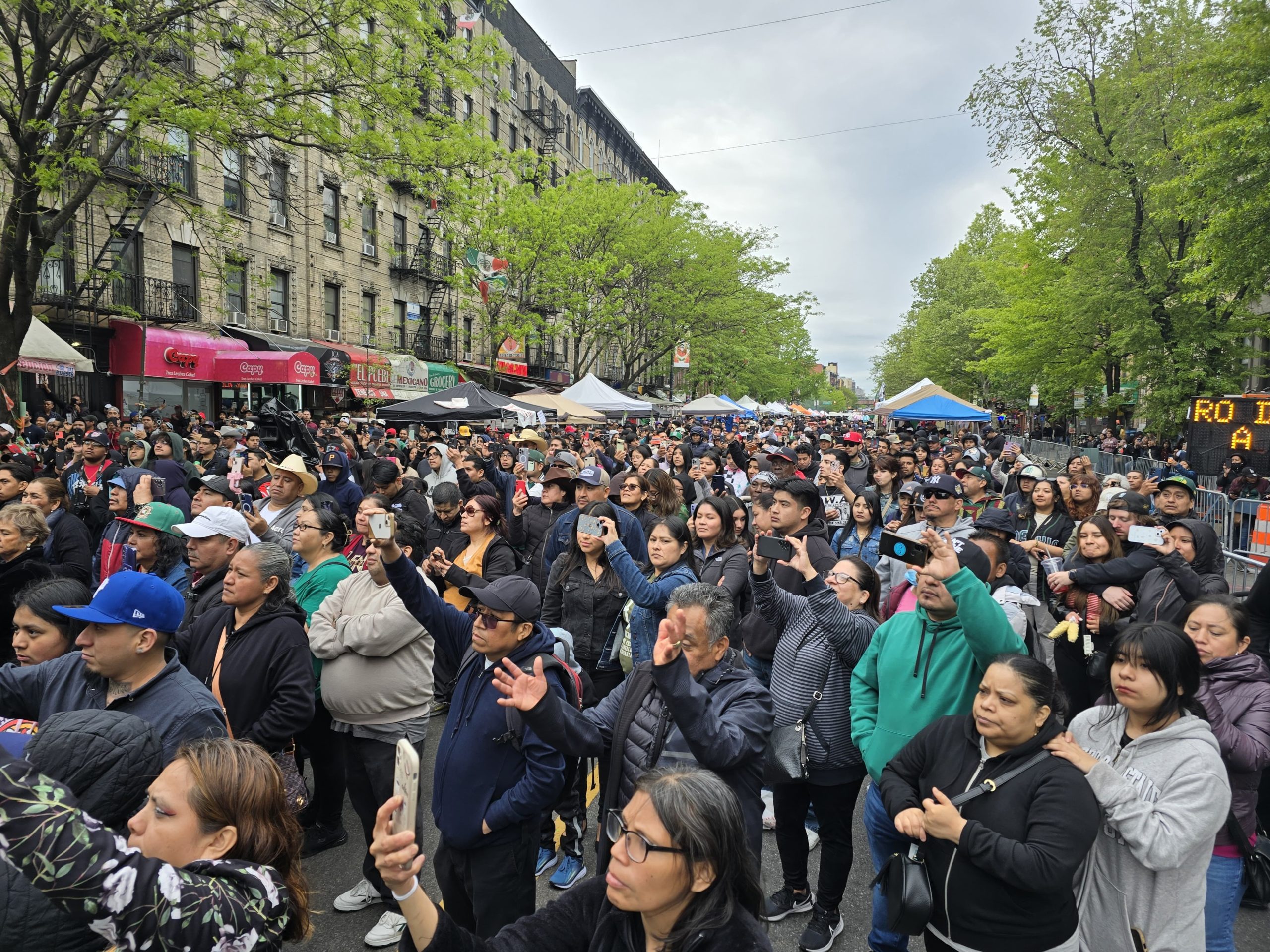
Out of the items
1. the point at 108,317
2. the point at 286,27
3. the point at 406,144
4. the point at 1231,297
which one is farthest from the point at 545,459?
the point at 1231,297

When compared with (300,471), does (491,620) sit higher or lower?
lower

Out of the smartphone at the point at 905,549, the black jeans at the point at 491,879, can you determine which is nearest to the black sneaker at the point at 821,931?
the black jeans at the point at 491,879

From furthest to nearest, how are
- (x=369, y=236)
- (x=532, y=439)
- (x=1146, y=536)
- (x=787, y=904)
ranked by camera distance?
1. (x=369, y=236)
2. (x=532, y=439)
3. (x=1146, y=536)
4. (x=787, y=904)

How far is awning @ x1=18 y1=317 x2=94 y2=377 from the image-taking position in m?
12.2

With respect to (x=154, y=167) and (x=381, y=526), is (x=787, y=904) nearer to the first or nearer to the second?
(x=381, y=526)

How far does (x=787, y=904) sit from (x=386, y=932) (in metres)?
2.00

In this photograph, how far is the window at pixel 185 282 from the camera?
781 inches

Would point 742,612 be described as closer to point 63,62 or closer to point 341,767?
point 341,767

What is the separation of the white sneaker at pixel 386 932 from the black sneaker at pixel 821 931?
1912 mm

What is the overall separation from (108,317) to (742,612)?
65.1 ft

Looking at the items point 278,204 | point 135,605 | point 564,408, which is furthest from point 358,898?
point 278,204

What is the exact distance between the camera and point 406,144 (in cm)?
1166

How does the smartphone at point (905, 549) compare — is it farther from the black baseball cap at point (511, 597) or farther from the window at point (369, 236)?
the window at point (369, 236)

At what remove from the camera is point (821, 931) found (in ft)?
11.7
